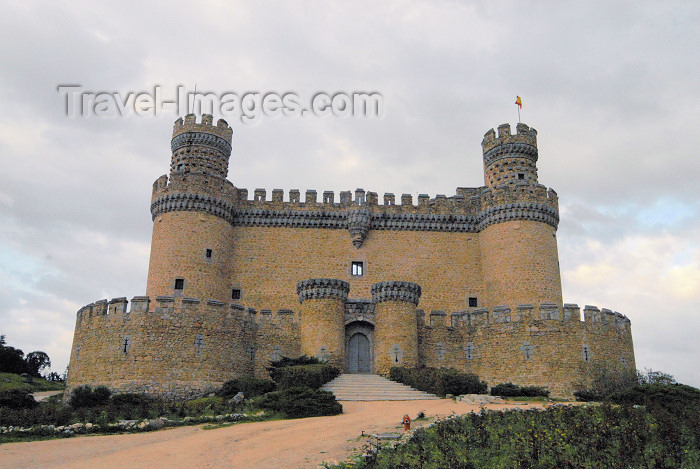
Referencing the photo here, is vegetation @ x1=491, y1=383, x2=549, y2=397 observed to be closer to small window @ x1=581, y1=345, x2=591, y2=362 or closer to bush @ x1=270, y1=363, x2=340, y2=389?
small window @ x1=581, y1=345, x2=591, y2=362

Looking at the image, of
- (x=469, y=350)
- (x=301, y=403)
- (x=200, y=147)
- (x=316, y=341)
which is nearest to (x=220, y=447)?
(x=301, y=403)

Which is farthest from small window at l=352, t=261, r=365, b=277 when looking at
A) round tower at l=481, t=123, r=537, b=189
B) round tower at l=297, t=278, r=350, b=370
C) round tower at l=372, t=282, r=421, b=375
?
round tower at l=481, t=123, r=537, b=189

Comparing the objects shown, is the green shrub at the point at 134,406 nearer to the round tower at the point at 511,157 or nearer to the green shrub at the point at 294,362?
the green shrub at the point at 294,362

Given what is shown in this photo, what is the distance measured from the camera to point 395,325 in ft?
90.6

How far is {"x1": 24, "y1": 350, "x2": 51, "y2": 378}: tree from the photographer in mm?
43031

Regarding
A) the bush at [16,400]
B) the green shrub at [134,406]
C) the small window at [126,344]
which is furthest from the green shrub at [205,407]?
the bush at [16,400]

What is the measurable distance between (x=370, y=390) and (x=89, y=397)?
1053 cm

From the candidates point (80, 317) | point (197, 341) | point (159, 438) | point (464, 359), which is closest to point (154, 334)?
point (197, 341)

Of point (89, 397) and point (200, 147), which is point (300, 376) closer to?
point (89, 397)

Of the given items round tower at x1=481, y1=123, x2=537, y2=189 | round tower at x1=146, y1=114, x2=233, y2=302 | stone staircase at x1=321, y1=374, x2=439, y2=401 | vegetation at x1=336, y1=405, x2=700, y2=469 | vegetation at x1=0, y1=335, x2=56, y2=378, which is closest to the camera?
vegetation at x1=336, y1=405, x2=700, y2=469

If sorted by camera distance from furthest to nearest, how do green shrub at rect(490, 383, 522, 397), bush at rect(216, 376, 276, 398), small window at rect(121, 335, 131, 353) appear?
1. small window at rect(121, 335, 131, 353)
2. green shrub at rect(490, 383, 522, 397)
3. bush at rect(216, 376, 276, 398)

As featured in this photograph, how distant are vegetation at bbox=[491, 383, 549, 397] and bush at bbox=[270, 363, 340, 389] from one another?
6.59m

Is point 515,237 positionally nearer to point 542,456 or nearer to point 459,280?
point 459,280

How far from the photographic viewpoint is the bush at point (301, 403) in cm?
1736
